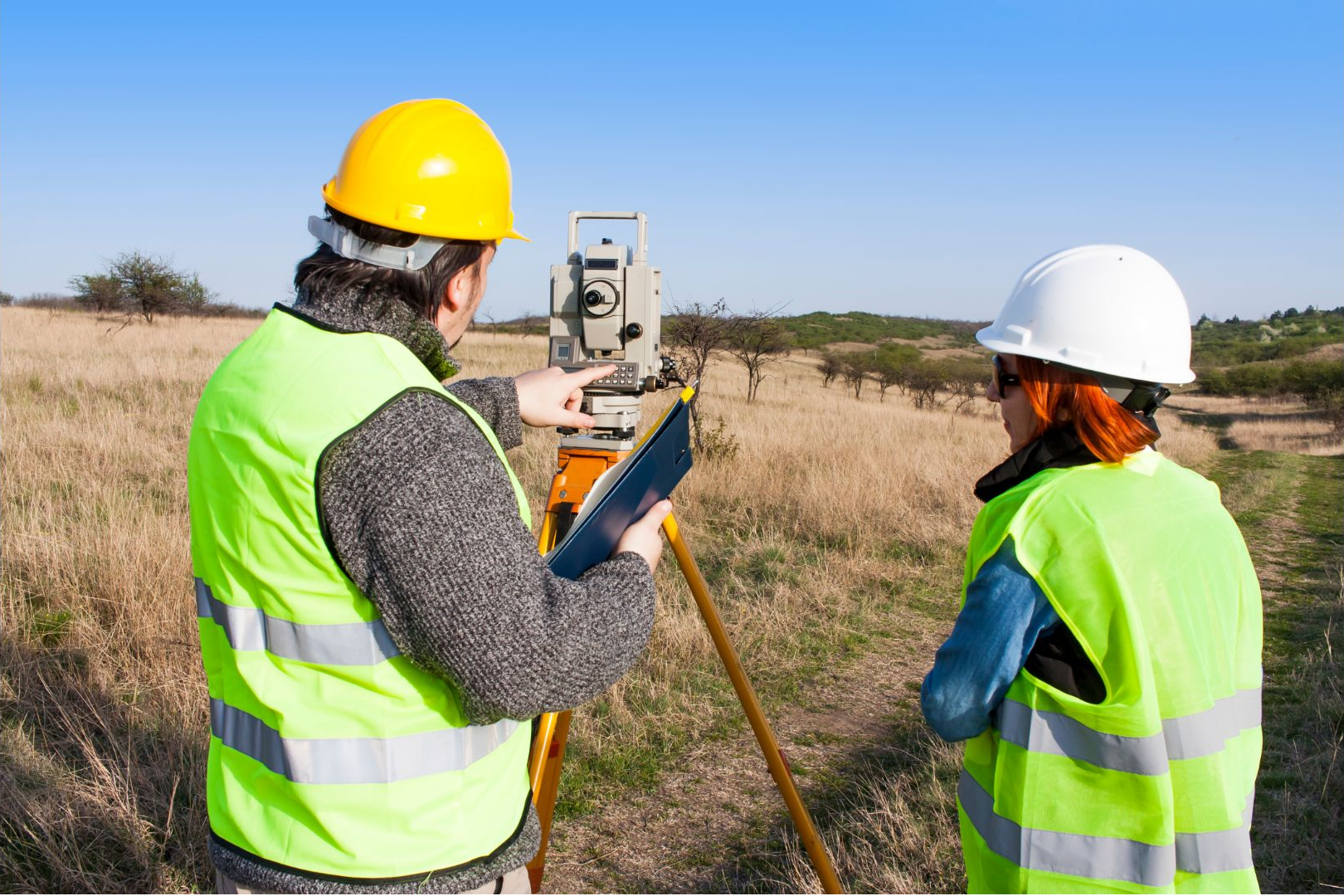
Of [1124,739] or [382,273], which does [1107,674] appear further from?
[382,273]

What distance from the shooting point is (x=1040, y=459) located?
4.87 ft

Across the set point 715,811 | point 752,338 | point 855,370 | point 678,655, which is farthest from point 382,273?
point 855,370

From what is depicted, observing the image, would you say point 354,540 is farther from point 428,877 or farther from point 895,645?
point 895,645

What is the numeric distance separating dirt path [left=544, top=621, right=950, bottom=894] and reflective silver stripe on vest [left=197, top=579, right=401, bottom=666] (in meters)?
1.99

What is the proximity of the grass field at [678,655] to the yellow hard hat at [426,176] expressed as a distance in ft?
7.41

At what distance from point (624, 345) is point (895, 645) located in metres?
2.71

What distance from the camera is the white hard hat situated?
152 cm

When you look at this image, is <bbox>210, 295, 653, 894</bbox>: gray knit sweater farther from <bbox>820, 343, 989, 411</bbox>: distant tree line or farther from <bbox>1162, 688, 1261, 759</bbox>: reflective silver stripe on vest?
<bbox>820, 343, 989, 411</bbox>: distant tree line

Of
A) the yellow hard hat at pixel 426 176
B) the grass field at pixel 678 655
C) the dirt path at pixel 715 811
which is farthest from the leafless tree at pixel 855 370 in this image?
the yellow hard hat at pixel 426 176

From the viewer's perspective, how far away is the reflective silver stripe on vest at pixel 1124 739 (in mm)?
1300

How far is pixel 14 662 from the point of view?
3453mm

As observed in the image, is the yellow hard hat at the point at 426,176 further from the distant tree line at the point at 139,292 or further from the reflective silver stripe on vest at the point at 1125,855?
the distant tree line at the point at 139,292

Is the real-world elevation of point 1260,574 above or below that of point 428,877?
below

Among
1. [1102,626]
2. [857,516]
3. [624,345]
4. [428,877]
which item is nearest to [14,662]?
[624,345]
